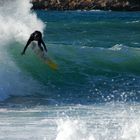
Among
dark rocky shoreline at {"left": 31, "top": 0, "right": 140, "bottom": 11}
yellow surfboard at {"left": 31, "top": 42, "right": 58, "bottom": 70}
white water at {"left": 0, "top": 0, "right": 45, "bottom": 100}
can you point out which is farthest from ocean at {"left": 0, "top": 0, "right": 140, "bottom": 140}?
A: dark rocky shoreline at {"left": 31, "top": 0, "right": 140, "bottom": 11}

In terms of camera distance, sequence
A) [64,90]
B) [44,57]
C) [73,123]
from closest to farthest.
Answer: [73,123] → [64,90] → [44,57]

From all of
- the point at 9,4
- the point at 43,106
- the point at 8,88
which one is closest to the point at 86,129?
the point at 43,106

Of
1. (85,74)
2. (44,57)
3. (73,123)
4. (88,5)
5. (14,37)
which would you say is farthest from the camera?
(88,5)

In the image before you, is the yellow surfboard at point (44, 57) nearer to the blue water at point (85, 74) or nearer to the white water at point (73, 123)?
the blue water at point (85, 74)

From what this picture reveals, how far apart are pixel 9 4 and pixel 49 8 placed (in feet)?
250

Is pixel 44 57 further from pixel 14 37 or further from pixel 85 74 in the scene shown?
pixel 14 37

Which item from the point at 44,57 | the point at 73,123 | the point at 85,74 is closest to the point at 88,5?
the point at 85,74

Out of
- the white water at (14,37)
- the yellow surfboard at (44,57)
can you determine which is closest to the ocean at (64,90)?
the white water at (14,37)

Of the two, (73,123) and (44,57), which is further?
(44,57)

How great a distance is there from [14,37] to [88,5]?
79.4 metres

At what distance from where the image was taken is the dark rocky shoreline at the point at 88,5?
9762 cm

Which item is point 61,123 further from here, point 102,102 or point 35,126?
point 102,102

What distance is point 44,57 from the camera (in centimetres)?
2062

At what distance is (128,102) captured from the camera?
16141mm
